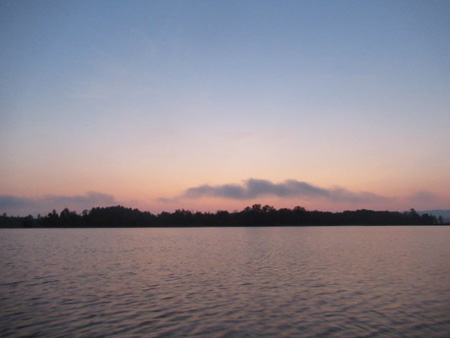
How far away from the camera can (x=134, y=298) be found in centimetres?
2448

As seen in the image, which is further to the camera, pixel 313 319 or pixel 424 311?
pixel 424 311

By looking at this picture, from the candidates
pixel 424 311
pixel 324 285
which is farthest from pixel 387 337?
pixel 324 285

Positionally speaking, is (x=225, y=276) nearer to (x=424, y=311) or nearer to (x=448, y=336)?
(x=424, y=311)

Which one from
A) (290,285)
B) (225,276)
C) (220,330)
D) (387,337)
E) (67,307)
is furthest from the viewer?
(225,276)

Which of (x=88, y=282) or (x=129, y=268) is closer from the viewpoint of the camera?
(x=88, y=282)

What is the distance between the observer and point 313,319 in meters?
19.2

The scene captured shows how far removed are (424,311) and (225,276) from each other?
58.0 feet

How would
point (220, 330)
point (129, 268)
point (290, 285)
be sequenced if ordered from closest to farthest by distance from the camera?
point (220, 330) → point (290, 285) → point (129, 268)

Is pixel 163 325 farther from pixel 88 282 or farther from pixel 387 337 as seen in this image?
pixel 88 282

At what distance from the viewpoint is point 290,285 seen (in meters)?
29.1

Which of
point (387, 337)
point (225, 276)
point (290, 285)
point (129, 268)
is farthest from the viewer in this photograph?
point (129, 268)

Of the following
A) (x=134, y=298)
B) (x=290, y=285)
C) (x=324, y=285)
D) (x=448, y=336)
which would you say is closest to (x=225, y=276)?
(x=290, y=285)

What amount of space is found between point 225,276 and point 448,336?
20.7 metres

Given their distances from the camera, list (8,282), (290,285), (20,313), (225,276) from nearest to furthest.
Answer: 1. (20,313)
2. (290,285)
3. (8,282)
4. (225,276)
